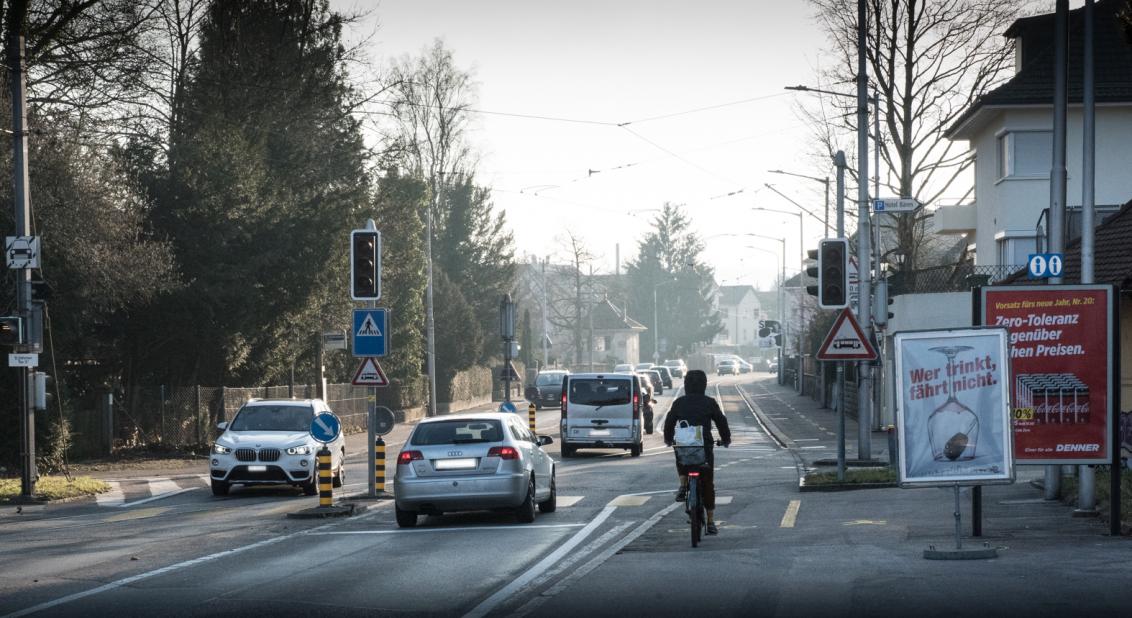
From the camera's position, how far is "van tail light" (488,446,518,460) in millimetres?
18984

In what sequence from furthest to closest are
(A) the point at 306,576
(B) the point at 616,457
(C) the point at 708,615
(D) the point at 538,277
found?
1. (D) the point at 538,277
2. (B) the point at 616,457
3. (A) the point at 306,576
4. (C) the point at 708,615

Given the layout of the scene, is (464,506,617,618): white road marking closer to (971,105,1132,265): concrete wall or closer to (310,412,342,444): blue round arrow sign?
(310,412,342,444): blue round arrow sign

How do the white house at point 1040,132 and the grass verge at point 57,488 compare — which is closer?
the grass verge at point 57,488

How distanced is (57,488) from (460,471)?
10017mm

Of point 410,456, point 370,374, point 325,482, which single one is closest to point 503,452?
point 410,456

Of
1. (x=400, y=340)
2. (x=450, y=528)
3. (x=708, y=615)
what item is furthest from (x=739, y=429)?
(x=708, y=615)

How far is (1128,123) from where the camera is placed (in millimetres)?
40531

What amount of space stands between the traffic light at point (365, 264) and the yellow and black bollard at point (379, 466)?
107 inches

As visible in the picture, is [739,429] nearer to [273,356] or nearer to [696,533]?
[273,356]

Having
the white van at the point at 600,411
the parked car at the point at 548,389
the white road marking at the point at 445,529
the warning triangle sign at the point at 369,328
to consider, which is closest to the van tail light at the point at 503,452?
the white road marking at the point at 445,529

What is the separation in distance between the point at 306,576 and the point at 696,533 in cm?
408

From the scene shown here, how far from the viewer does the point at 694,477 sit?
15578mm

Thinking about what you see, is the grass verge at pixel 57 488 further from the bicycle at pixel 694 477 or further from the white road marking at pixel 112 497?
the bicycle at pixel 694 477

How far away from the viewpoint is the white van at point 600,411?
3556 cm
